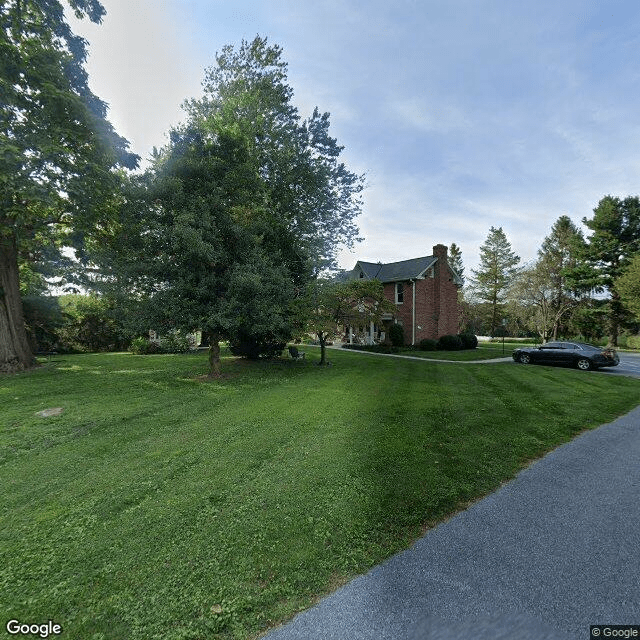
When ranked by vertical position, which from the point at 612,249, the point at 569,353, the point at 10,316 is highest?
the point at 612,249

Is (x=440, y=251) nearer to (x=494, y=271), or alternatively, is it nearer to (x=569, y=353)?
(x=569, y=353)

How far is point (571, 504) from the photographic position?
3793 mm

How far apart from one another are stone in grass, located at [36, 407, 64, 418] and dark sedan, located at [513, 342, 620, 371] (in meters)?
20.2

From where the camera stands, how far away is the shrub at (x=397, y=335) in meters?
25.6

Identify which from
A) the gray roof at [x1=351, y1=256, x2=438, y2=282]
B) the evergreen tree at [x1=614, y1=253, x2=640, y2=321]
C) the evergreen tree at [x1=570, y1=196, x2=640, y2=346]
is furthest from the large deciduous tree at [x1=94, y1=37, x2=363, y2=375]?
the evergreen tree at [x1=570, y1=196, x2=640, y2=346]

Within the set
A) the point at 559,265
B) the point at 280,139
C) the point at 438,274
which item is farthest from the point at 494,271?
the point at 280,139

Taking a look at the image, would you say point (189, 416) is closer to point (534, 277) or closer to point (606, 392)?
point (606, 392)

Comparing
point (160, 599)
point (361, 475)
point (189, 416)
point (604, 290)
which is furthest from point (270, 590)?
point (604, 290)

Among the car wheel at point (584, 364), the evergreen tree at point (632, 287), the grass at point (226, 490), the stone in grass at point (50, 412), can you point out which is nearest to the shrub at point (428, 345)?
the car wheel at point (584, 364)

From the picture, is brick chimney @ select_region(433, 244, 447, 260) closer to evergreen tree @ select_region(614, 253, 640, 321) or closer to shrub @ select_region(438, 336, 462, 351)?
shrub @ select_region(438, 336, 462, 351)

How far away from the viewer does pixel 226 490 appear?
4070mm

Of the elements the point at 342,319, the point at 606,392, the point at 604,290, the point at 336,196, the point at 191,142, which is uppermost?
the point at 336,196

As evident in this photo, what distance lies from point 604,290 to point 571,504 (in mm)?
40971

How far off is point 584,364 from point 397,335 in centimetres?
1180
